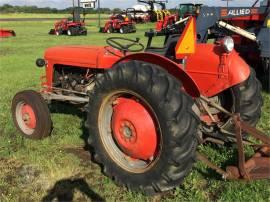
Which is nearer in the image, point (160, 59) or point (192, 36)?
point (160, 59)

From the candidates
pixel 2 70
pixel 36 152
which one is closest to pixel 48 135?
pixel 36 152

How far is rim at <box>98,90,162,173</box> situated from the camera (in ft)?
11.4

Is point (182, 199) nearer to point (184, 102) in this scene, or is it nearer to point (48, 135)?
point (184, 102)

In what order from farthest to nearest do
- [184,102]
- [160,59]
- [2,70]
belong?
[2,70], [160,59], [184,102]

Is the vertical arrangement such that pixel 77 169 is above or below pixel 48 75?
below

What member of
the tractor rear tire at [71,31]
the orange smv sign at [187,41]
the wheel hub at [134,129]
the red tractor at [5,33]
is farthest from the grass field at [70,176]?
the tractor rear tire at [71,31]

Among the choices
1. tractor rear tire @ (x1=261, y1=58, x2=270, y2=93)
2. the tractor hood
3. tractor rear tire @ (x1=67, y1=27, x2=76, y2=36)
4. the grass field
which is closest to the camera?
the grass field

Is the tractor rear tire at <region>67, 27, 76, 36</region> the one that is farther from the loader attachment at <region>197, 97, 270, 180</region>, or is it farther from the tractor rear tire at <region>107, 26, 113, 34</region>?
the loader attachment at <region>197, 97, 270, 180</region>

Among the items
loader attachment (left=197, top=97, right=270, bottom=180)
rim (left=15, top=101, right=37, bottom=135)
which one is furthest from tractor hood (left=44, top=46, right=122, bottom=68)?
loader attachment (left=197, top=97, right=270, bottom=180)

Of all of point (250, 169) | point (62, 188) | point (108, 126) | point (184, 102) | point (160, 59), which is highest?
point (160, 59)

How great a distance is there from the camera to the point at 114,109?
3.79 metres

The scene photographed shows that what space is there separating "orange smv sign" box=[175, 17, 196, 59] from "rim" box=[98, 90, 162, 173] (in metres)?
0.62

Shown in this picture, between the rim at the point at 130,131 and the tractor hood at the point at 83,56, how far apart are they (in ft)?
3.38

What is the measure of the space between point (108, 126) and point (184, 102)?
0.98 meters
